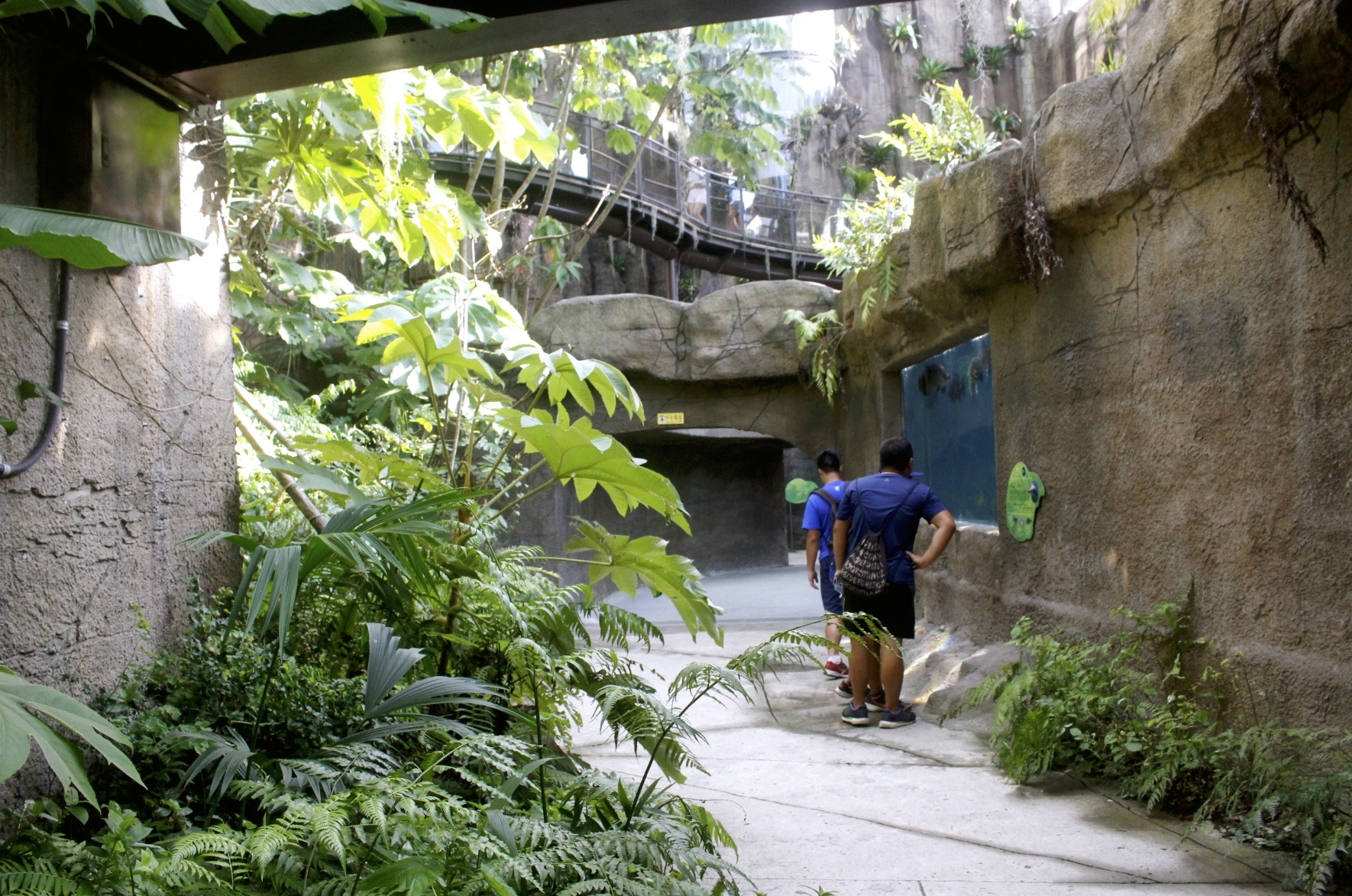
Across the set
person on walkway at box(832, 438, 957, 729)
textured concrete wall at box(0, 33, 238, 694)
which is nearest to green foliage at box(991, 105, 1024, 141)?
person on walkway at box(832, 438, 957, 729)

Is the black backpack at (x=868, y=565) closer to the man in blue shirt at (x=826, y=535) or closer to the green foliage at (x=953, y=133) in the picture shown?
the man in blue shirt at (x=826, y=535)

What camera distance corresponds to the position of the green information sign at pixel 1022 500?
536 cm

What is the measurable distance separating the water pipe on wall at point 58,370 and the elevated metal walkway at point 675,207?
7.58 m

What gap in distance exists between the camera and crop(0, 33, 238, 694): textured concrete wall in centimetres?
261

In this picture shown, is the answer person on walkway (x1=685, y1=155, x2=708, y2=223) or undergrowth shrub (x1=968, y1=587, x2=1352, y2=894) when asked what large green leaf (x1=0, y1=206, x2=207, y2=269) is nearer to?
undergrowth shrub (x1=968, y1=587, x2=1352, y2=894)

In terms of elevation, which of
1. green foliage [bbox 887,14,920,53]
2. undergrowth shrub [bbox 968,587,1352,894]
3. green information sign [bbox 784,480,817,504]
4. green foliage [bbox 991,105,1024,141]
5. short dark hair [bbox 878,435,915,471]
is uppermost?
green foliage [bbox 887,14,920,53]

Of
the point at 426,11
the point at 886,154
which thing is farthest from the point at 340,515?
the point at 886,154

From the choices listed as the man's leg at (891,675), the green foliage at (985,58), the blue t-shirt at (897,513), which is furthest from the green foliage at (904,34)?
the man's leg at (891,675)

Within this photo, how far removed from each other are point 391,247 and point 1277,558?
815 centimetres

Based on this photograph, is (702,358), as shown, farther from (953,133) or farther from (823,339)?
(953,133)

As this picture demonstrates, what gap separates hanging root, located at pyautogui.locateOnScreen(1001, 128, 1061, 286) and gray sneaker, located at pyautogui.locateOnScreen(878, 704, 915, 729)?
2260mm

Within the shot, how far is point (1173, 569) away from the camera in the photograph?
4039mm

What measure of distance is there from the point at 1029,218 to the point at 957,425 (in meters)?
2.41

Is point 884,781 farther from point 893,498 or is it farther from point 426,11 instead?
point 426,11
